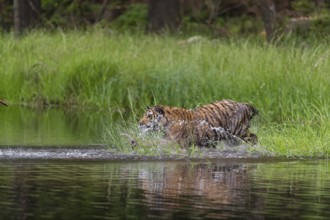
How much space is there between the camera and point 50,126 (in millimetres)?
17797

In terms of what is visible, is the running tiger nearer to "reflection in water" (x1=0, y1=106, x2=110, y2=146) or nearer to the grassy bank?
the grassy bank

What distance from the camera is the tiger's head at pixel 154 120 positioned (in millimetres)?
13133

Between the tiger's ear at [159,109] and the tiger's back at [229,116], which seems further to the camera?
the tiger's back at [229,116]

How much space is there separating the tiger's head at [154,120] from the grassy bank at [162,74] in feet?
5.87

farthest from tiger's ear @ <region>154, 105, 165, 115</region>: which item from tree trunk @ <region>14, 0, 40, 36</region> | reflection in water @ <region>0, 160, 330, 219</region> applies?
tree trunk @ <region>14, 0, 40, 36</region>

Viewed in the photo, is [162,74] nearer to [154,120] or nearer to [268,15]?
[268,15]

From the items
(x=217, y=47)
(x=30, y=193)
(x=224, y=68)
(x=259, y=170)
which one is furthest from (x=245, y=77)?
(x=30, y=193)

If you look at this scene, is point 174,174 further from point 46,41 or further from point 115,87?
point 46,41

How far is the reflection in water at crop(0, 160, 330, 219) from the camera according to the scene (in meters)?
8.38

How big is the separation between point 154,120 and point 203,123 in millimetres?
805

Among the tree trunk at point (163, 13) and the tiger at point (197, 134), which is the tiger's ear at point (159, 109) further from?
the tree trunk at point (163, 13)

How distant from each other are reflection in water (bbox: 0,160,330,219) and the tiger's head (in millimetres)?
1141

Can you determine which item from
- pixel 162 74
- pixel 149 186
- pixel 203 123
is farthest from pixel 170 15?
pixel 149 186

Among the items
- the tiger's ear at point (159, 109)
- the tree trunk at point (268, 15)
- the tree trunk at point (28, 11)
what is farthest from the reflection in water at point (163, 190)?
the tree trunk at point (28, 11)
